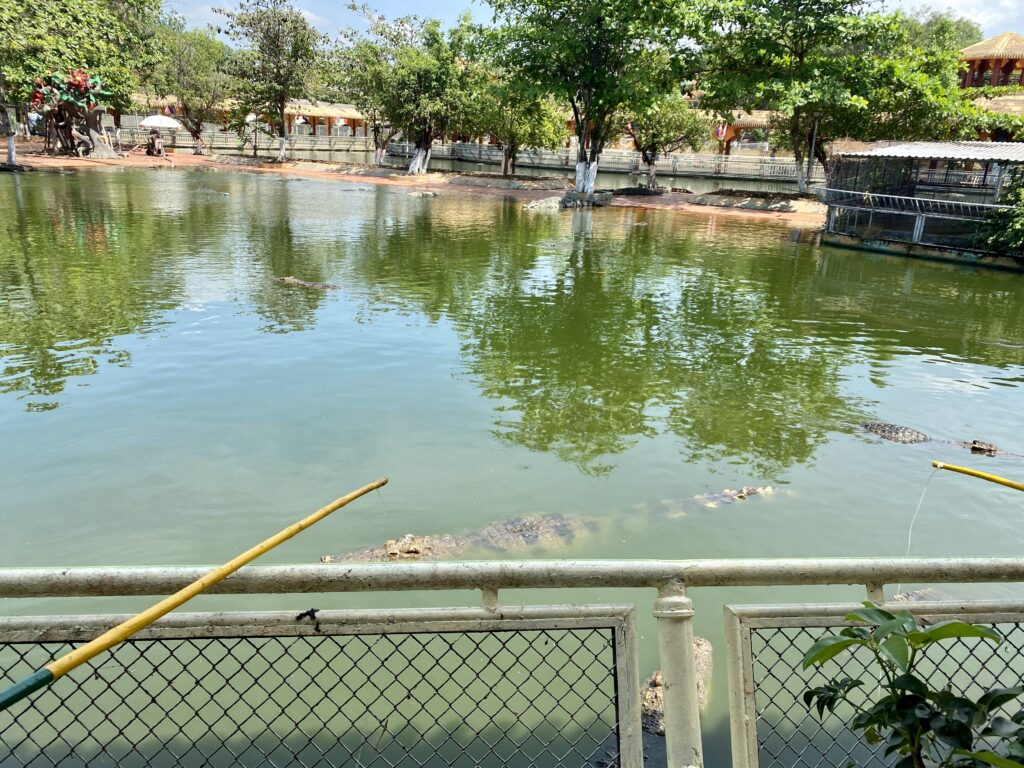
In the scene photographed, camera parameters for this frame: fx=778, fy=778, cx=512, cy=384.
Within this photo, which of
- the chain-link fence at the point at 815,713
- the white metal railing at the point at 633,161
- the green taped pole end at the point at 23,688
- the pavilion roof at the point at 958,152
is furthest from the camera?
the white metal railing at the point at 633,161

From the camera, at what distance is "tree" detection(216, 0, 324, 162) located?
4119cm

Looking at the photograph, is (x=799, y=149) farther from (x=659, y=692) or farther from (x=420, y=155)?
(x=659, y=692)

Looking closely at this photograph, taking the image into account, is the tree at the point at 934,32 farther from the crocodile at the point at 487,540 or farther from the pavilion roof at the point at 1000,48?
the crocodile at the point at 487,540

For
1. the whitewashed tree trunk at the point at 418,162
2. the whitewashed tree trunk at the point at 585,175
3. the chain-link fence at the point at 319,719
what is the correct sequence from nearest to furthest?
the chain-link fence at the point at 319,719
the whitewashed tree trunk at the point at 585,175
the whitewashed tree trunk at the point at 418,162

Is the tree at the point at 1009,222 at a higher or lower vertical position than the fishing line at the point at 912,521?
higher

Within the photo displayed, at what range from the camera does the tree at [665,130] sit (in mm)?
37188

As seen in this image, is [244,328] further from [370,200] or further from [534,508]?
[370,200]

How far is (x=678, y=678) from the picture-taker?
7.98 feet

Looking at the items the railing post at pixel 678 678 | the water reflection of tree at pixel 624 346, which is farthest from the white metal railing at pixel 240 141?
the railing post at pixel 678 678

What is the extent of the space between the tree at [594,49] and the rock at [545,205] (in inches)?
155

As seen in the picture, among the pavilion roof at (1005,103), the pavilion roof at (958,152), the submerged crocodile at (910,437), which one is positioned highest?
the pavilion roof at (1005,103)

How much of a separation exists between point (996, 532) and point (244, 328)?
9.86 metres

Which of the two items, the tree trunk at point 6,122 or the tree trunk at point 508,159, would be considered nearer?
the tree trunk at point 6,122

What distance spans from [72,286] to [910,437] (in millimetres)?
13070
